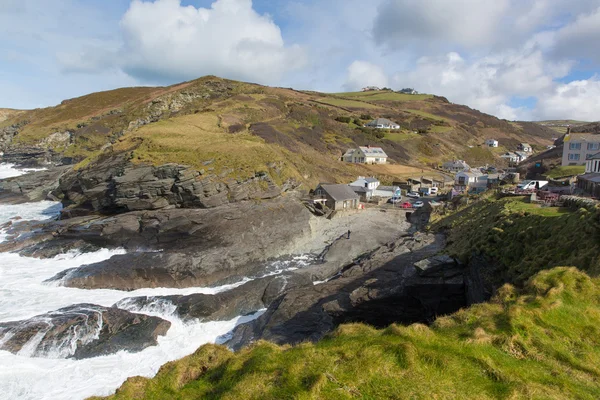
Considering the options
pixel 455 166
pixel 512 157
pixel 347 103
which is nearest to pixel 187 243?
pixel 455 166

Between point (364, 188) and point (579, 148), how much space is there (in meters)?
33.6

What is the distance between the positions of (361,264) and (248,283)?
10423 mm

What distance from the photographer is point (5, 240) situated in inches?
1505

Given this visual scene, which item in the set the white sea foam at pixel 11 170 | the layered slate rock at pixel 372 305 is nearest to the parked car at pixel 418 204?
the layered slate rock at pixel 372 305

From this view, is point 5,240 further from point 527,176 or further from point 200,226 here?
point 527,176

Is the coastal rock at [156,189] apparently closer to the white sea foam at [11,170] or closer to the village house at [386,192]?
the village house at [386,192]

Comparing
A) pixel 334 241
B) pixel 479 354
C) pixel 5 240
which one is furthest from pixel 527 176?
pixel 5 240

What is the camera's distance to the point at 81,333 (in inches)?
874

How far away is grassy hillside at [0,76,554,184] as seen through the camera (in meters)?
54.2

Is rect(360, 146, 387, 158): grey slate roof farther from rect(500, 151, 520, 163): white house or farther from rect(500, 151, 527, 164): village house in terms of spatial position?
rect(500, 151, 520, 163): white house

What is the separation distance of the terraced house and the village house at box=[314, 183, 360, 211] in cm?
Result: 3422

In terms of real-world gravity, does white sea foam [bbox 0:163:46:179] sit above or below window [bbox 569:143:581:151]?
below

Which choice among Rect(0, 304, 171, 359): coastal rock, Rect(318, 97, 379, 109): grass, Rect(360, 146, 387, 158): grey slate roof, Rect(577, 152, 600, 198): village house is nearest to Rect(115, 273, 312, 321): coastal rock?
Rect(0, 304, 171, 359): coastal rock

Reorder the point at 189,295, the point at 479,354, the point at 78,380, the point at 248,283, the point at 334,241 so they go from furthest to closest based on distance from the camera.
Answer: the point at 334,241 → the point at 248,283 → the point at 189,295 → the point at 78,380 → the point at 479,354
